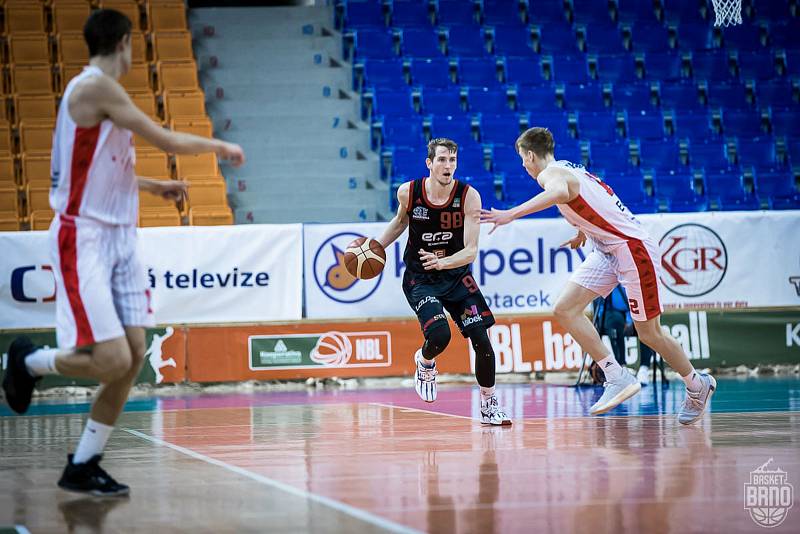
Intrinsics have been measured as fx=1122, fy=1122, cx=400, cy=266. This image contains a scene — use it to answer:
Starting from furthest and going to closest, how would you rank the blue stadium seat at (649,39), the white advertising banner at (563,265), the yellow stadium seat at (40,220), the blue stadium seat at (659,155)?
the blue stadium seat at (649,39), the blue stadium seat at (659,155), the yellow stadium seat at (40,220), the white advertising banner at (563,265)

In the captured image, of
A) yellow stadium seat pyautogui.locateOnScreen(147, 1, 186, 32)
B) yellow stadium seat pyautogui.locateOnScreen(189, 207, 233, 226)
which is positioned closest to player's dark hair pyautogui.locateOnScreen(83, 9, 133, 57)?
yellow stadium seat pyautogui.locateOnScreen(189, 207, 233, 226)

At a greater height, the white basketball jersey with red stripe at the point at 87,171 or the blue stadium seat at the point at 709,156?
the blue stadium seat at the point at 709,156

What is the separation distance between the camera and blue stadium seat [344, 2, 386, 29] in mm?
20953

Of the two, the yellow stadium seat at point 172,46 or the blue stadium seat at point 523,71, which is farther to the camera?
the blue stadium seat at point 523,71

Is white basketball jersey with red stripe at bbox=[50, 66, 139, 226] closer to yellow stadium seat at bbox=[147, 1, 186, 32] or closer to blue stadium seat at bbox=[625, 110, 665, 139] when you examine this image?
yellow stadium seat at bbox=[147, 1, 186, 32]

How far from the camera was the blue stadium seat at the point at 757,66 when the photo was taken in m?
21.0

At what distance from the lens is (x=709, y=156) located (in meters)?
19.6

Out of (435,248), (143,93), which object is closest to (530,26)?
(143,93)

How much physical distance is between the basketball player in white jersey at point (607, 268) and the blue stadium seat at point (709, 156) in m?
11.2

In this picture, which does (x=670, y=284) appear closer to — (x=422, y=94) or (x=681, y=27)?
(x=422, y=94)

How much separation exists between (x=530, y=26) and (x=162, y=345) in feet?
35.1

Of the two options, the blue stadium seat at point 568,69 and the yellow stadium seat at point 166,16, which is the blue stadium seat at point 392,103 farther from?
the yellow stadium seat at point 166,16

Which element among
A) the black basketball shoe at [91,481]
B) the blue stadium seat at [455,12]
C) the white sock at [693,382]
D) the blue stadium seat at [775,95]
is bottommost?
the black basketball shoe at [91,481]

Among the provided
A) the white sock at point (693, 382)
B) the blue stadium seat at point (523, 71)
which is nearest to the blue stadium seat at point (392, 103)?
the blue stadium seat at point (523, 71)
